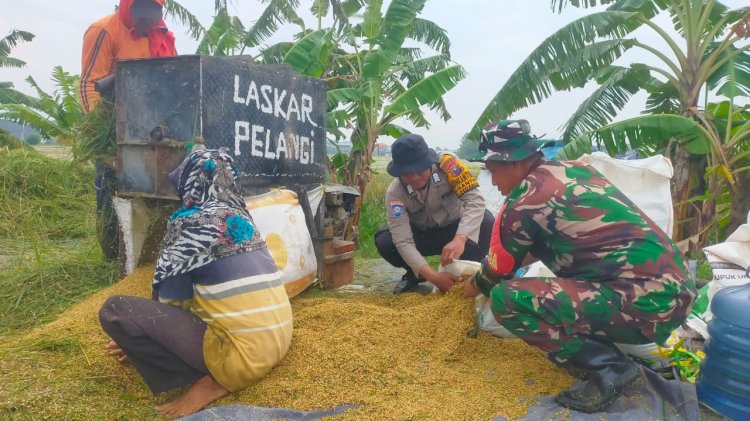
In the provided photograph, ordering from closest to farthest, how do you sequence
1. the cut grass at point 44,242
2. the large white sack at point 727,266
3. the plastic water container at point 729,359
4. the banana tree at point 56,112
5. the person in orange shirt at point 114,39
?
the plastic water container at point 729,359 < the large white sack at point 727,266 < the cut grass at point 44,242 < the person in orange shirt at point 114,39 < the banana tree at point 56,112


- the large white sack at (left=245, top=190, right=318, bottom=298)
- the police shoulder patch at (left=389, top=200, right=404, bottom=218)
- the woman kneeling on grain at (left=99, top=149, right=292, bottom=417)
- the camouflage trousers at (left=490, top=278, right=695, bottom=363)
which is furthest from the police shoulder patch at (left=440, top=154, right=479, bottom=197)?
the woman kneeling on grain at (left=99, top=149, right=292, bottom=417)

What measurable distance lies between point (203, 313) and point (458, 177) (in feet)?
7.19

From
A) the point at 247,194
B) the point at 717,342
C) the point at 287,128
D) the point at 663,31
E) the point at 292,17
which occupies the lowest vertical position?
the point at 717,342

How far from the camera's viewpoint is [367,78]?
6.44m

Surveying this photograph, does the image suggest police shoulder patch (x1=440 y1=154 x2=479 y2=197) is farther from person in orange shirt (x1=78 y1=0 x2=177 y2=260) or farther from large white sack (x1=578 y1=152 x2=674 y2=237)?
person in orange shirt (x1=78 y1=0 x2=177 y2=260)

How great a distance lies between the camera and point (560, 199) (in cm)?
229

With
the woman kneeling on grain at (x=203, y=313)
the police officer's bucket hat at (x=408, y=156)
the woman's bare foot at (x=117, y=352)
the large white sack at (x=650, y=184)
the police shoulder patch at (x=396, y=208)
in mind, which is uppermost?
the police officer's bucket hat at (x=408, y=156)

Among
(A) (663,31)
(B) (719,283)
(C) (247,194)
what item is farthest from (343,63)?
(B) (719,283)

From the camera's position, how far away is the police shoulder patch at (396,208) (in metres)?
3.97

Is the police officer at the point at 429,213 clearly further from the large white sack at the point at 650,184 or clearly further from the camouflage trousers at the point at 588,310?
the camouflage trousers at the point at 588,310

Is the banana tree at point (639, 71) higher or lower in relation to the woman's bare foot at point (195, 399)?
higher

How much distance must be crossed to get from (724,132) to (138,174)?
5.10 metres

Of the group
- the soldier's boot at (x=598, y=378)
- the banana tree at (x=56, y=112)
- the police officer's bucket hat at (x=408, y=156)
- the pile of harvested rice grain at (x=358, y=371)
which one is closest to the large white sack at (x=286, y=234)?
the pile of harvested rice grain at (x=358, y=371)

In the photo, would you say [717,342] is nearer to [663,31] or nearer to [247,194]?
[247,194]
